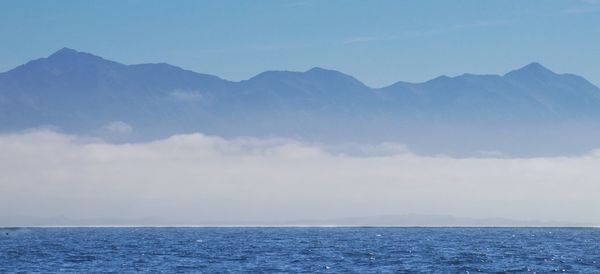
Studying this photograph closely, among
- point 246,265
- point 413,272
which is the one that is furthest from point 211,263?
point 413,272

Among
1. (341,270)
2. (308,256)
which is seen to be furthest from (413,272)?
(308,256)

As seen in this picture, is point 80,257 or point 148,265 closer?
point 148,265

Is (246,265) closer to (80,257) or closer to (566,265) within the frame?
(80,257)

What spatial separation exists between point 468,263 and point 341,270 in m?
22.2

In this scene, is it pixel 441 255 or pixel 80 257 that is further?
pixel 441 255

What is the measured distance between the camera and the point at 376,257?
146 m

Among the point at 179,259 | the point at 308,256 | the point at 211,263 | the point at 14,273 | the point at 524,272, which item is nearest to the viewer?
the point at 14,273

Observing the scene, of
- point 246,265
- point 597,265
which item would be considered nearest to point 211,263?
point 246,265

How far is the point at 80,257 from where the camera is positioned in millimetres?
143000

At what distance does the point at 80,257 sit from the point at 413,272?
52883 mm

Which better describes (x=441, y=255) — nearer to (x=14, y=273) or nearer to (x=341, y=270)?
(x=341, y=270)

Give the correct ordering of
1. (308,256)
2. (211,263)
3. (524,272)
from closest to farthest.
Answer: (524,272), (211,263), (308,256)

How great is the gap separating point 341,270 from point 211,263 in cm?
2039

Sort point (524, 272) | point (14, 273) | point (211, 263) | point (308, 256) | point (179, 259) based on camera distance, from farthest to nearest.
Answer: point (308, 256)
point (179, 259)
point (211, 263)
point (524, 272)
point (14, 273)
